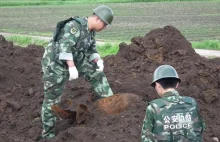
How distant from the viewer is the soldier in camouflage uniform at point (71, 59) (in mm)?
6504

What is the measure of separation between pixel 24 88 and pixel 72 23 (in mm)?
3679

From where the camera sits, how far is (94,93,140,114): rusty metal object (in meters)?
7.19

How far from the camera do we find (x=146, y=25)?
2477cm

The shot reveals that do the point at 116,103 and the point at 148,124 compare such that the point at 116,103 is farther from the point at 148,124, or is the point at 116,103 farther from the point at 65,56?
the point at 148,124

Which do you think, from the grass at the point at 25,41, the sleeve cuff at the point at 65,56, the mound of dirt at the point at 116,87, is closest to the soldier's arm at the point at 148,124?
the mound of dirt at the point at 116,87

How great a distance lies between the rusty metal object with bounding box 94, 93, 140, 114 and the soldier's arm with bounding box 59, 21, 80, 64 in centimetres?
112

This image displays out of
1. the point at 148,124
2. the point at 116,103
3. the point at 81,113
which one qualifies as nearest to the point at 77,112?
the point at 81,113

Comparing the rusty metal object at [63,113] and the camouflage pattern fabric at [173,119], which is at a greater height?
the camouflage pattern fabric at [173,119]

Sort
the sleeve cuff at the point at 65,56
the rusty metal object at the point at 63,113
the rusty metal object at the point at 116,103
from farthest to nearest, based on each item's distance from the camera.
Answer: the rusty metal object at the point at 116,103, the rusty metal object at the point at 63,113, the sleeve cuff at the point at 65,56

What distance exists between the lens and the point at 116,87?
28.0 feet

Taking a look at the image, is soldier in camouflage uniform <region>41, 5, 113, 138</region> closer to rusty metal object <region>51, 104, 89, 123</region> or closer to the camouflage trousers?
the camouflage trousers

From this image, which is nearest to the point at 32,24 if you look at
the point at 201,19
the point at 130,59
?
the point at 201,19

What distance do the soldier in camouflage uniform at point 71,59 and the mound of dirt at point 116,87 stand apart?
16.2 inches

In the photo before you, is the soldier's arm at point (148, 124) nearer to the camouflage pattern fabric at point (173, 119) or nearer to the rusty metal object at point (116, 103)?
the camouflage pattern fabric at point (173, 119)
